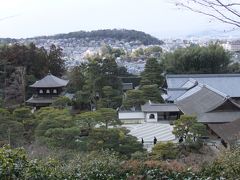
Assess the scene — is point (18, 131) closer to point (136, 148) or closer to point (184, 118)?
point (136, 148)

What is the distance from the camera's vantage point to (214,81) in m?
24.1

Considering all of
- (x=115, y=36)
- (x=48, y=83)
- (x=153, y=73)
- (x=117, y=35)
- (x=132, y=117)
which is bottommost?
(x=132, y=117)

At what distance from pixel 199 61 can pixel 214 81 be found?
563 cm

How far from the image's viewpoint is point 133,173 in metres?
6.07

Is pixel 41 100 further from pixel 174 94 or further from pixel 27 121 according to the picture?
pixel 27 121

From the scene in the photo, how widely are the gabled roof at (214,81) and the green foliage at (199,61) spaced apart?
3921 mm

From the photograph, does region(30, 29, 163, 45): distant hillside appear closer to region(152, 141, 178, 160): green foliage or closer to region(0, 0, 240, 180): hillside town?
region(0, 0, 240, 180): hillside town

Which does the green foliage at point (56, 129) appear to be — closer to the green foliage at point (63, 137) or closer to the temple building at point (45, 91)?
the green foliage at point (63, 137)

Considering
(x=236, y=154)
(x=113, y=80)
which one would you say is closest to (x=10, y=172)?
(x=236, y=154)

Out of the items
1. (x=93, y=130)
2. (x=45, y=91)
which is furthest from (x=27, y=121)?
(x=45, y=91)

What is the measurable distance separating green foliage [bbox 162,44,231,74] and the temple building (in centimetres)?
932

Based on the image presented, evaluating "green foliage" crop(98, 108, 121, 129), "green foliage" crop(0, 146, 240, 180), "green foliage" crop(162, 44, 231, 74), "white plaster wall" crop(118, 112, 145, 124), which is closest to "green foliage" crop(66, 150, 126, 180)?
"green foliage" crop(0, 146, 240, 180)

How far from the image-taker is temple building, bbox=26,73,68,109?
74.5 ft

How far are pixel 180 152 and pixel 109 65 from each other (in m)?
10.7
